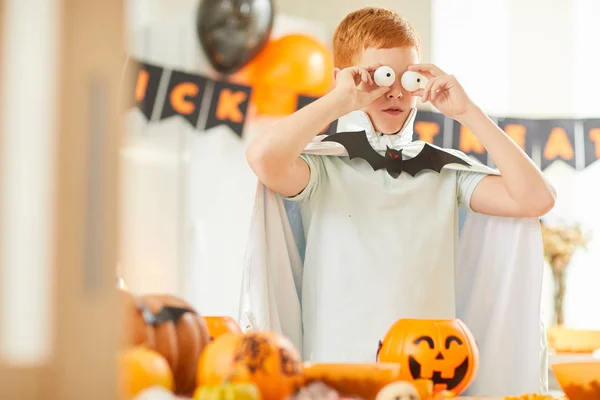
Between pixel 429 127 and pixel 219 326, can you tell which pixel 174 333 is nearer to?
pixel 219 326

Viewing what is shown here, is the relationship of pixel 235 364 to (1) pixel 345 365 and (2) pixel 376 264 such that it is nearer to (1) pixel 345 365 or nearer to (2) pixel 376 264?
(1) pixel 345 365

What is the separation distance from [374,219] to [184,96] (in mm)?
2286

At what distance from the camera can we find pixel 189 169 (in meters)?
3.97

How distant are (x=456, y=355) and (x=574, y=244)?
3276 mm

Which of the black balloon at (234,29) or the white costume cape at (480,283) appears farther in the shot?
the black balloon at (234,29)

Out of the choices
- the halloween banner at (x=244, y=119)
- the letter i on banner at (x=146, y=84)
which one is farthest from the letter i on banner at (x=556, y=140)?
the letter i on banner at (x=146, y=84)

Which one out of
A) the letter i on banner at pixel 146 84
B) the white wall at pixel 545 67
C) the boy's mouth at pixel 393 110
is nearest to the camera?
the boy's mouth at pixel 393 110

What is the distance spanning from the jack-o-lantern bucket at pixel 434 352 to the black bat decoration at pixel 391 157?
1.77 ft

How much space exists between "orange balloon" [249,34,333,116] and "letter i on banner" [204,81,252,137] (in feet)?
0.27

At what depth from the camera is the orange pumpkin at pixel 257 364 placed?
0.82 metres

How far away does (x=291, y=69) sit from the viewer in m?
3.66

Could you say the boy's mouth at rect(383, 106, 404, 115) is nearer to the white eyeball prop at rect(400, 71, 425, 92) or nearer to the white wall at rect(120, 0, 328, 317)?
the white eyeball prop at rect(400, 71, 425, 92)

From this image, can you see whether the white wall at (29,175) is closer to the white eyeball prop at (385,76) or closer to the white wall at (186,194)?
the white eyeball prop at (385,76)

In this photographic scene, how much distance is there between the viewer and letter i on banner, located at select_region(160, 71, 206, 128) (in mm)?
3713
